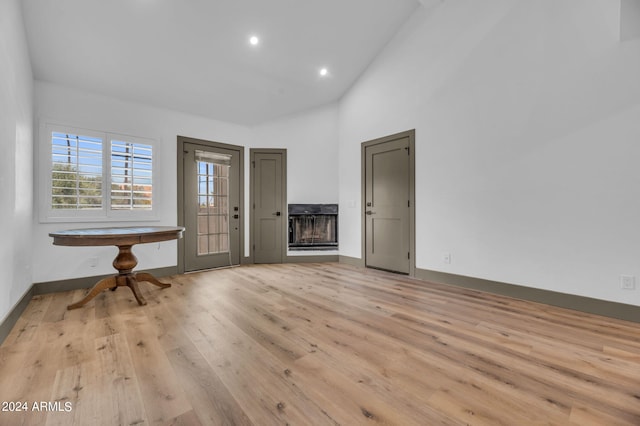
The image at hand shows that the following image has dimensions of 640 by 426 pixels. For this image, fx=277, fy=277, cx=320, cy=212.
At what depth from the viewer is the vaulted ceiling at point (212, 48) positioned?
286 centimetres

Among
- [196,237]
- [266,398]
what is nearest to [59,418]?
[266,398]

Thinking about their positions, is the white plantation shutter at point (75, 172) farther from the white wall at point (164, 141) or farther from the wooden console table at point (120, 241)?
the wooden console table at point (120, 241)

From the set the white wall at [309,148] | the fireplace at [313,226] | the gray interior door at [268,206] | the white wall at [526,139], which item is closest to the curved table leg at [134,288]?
the gray interior door at [268,206]

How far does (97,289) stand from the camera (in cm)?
296

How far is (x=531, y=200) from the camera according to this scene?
9.79 feet

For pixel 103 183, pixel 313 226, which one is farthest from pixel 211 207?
pixel 313 226

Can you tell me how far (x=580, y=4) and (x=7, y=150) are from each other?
5259 millimetres

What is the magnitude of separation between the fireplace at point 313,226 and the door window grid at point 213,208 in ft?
3.86

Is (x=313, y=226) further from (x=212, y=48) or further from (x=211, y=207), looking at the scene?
(x=212, y=48)

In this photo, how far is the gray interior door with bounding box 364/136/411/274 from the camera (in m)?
4.21

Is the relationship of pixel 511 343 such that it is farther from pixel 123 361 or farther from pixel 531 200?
pixel 123 361

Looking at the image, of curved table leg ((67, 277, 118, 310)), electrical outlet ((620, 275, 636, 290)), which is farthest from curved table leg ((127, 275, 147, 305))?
electrical outlet ((620, 275, 636, 290))

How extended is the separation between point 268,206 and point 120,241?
2.62 m

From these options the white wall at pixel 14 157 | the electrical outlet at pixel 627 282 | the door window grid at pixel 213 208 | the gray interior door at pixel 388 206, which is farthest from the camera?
the door window grid at pixel 213 208
